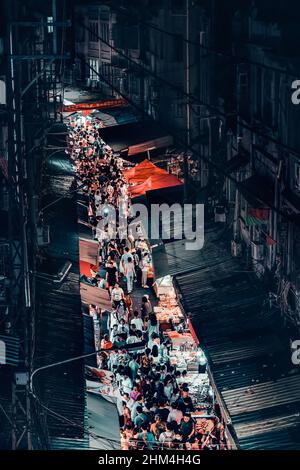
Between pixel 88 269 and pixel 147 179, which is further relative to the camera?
pixel 147 179

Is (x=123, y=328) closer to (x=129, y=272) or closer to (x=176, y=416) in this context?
(x=129, y=272)

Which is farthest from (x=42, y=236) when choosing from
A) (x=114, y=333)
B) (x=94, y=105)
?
(x=94, y=105)

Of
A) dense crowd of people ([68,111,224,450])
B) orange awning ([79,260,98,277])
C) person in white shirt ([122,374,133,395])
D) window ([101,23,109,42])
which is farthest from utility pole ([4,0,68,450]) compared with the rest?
window ([101,23,109,42])

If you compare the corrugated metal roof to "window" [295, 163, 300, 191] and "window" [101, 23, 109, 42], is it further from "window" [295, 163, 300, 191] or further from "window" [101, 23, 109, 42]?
"window" [101, 23, 109, 42]

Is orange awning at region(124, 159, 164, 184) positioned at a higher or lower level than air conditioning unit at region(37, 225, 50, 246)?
lower

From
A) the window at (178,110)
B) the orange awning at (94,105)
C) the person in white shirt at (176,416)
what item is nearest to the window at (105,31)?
the orange awning at (94,105)

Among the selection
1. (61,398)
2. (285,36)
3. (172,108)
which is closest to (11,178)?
(61,398)

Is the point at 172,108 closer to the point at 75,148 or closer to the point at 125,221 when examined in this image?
the point at 75,148
